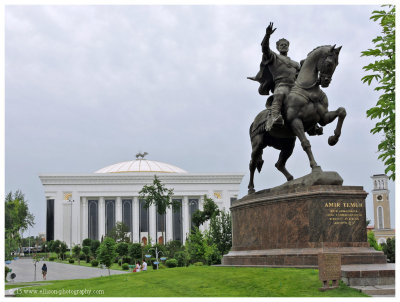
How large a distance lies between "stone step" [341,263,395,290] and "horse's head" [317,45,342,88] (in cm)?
415

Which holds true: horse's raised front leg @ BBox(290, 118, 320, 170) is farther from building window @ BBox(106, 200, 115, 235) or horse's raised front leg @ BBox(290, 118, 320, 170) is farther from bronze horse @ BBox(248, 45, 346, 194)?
building window @ BBox(106, 200, 115, 235)

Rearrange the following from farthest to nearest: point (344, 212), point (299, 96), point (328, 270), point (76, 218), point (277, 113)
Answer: point (76, 218) → point (277, 113) → point (299, 96) → point (344, 212) → point (328, 270)

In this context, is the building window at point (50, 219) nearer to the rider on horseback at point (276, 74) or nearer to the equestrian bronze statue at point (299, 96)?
the rider on horseback at point (276, 74)

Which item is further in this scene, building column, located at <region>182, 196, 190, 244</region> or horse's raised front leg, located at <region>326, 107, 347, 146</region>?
building column, located at <region>182, 196, 190, 244</region>

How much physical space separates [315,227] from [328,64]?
11.4ft

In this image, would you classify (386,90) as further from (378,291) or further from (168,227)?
(168,227)

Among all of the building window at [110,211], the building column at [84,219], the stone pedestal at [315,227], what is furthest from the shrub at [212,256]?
the building column at [84,219]

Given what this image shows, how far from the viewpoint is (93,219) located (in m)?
77.1

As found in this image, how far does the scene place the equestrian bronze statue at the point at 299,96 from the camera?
11266 millimetres

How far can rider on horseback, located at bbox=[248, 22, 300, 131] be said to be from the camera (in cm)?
1163

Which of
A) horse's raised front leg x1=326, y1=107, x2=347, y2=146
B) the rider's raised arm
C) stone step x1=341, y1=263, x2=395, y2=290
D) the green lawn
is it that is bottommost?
the green lawn

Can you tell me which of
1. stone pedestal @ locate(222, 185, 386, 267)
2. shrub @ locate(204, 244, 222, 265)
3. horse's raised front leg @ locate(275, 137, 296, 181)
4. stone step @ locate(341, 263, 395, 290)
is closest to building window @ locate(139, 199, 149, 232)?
shrub @ locate(204, 244, 222, 265)

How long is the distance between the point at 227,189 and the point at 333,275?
231ft

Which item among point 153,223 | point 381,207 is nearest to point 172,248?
point 153,223
